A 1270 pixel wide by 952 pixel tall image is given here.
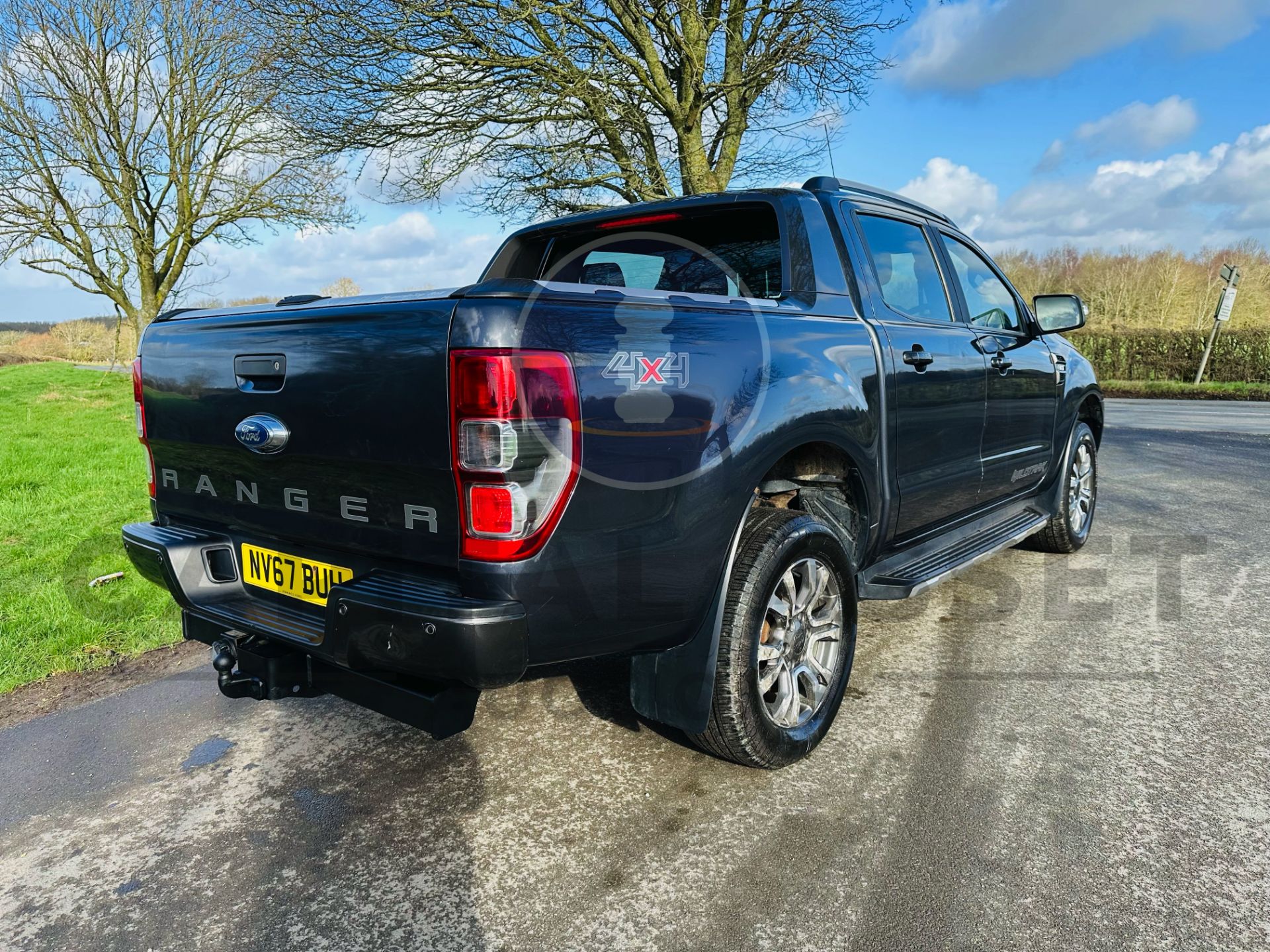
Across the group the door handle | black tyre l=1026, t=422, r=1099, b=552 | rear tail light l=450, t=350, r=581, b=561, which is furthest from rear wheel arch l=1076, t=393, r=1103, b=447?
rear tail light l=450, t=350, r=581, b=561

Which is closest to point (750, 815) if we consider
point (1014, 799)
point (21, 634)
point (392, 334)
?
point (1014, 799)

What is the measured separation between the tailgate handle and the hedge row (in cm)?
2810

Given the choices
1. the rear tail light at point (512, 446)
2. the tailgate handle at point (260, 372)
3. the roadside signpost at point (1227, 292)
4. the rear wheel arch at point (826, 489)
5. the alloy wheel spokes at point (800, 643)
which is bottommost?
the alloy wheel spokes at point (800, 643)

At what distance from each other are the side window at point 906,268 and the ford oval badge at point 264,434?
2.38 metres

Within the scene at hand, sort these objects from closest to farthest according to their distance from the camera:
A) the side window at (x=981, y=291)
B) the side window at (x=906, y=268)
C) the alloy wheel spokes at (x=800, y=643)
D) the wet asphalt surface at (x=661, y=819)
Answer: the wet asphalt surface at (x=661, y=819), the alloy wheel spokes at (x=800, y=643), the side window at (x=906, y=268), the side window at (x=981, y=291)

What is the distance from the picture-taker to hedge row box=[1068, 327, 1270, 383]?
24156 millimetres

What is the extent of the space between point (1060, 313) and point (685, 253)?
8.28ft

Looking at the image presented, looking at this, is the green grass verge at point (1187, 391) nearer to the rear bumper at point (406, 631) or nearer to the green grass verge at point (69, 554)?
the green grass verge at point (69, 554)

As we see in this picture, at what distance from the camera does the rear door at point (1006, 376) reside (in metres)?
4.30

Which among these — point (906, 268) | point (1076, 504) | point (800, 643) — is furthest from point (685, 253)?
point (1076, 504)

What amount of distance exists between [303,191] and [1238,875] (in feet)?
62.3

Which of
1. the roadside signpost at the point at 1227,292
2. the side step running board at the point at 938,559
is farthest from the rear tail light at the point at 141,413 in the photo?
the roadside signpost at the point at 1227,292

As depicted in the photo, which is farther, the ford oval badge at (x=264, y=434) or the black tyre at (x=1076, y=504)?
the black tyre at (x=1076, y=504)

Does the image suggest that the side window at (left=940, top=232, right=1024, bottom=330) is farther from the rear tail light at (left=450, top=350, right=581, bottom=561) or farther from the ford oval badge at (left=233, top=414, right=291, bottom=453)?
the ford oval badge at (left=233, top=414, right=291, bottom=453)
